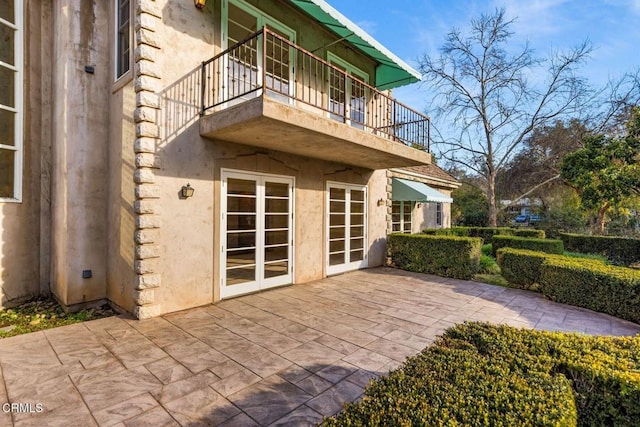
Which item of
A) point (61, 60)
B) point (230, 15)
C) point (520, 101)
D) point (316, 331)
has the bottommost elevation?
point (316, 331)

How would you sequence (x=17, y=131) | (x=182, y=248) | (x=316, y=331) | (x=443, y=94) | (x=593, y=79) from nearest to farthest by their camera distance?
(x=316, y=331)
(x=182, y=248)
(x=17, y=131)
(x=593, y=79)
(x=443, y=94)

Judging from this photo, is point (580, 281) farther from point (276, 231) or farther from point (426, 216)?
point (426, 216)

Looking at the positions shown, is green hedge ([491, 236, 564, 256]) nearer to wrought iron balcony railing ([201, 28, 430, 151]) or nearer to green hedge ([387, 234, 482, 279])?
green hedge ([387, 234, 482, 279])

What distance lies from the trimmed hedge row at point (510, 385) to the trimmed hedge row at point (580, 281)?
179 inches

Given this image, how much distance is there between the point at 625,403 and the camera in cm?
232

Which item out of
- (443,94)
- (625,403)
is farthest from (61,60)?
(443,94)

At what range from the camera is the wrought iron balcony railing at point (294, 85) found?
255 inches

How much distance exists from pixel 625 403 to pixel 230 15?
8.89 meters

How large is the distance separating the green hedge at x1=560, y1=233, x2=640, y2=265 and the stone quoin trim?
64.9 feet

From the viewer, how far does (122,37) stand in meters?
6.43

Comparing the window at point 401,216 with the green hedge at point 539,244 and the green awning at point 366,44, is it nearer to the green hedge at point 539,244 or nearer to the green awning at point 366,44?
the green hedge at point 539,244

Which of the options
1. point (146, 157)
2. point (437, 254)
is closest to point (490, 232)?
point (437, 254)

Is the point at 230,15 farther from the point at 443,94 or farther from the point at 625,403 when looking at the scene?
the point at 443,94

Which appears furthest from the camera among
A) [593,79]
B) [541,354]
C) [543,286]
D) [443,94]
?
[443,94]
